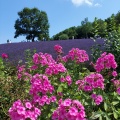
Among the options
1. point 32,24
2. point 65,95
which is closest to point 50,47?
point 65,95

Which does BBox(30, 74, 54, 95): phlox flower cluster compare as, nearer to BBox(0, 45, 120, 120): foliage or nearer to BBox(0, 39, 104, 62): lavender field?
BBox(0, 45, 120, 120): foliage

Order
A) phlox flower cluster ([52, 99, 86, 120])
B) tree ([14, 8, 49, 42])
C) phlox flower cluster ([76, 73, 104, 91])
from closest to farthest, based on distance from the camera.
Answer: phlox flower cluster ([52, 99, 86, 120]) → phlox flower cluster ([76, 73, 104, 91]) → tree ([14, 8, 49, 42])

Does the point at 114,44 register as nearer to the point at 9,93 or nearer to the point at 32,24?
the point at 9,93

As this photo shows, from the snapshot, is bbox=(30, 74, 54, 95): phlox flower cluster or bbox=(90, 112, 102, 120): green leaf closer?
bbox=(30, 74, 54, 95): phlox flower cluster

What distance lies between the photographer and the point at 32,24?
73188 millimetres

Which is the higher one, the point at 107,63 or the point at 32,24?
the point at 32,24

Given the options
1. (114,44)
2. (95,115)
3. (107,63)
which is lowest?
(95,115)

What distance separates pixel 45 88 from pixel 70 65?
1535 millimetres

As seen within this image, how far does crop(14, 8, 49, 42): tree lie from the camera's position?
71250 mm

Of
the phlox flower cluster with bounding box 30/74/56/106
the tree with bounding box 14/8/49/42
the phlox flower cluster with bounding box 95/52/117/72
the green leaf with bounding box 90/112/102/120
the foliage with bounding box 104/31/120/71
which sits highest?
the tree with bounding box 14/8/49/42

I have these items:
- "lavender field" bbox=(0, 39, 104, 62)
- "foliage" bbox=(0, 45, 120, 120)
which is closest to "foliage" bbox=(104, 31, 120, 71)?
"foliage" bbox=(0, 45, 120, 120)

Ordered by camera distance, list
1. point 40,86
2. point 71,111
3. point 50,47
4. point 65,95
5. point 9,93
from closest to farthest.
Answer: point 71,111, point 40,86, point 65,95, point 9,93, point 50,47

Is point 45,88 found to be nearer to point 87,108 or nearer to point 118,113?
point 87,108

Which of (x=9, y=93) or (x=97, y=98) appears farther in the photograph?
(x=9, y=93)
